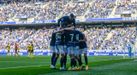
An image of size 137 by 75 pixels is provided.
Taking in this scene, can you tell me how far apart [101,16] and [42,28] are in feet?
35.9

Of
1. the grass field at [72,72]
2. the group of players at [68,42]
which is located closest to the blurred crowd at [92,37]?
the grass field at [72,72]

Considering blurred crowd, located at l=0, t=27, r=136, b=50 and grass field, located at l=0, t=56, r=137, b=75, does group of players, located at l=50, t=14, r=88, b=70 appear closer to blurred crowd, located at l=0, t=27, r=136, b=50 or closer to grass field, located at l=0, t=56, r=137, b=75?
grass field, located at l=0, t=56, r=137, b=75

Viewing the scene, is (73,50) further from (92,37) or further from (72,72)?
(92,37)

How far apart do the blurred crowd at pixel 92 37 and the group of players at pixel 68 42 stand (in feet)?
121

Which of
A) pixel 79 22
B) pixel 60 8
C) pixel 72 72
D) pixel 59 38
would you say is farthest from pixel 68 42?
pixel 60 8

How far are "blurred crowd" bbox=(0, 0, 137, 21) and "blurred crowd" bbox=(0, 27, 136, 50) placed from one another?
2.49m

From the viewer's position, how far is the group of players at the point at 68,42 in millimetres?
14984

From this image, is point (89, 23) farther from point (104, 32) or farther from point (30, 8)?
point (30, 8)

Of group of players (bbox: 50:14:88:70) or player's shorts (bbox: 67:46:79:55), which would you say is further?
player's shorts (bbox: 67:46:79:55)

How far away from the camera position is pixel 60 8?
66.8 meters

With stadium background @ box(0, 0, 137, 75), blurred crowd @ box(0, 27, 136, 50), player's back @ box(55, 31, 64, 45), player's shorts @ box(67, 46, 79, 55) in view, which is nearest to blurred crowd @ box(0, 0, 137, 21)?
stadium background @ box(0, 0, 137, 75)

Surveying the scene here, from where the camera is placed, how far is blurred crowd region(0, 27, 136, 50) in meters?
54.6

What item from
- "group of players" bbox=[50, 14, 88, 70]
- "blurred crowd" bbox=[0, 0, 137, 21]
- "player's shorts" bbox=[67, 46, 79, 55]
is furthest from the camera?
"blurred crowd" bbox=[0, 0, 137, 21]

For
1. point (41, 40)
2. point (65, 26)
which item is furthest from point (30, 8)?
point (65, 26)
